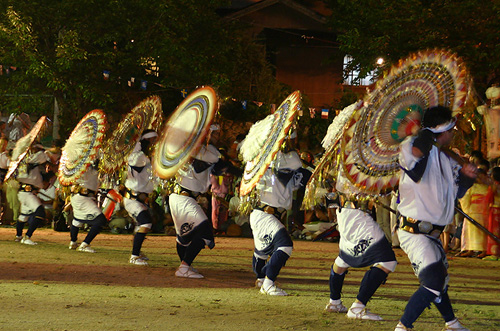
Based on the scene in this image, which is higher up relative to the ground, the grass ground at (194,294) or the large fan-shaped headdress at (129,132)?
the large fan-shaped headdress at (129,132)

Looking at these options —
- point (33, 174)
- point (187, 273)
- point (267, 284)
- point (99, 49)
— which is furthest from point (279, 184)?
point (99, 49)

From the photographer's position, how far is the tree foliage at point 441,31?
17625mm

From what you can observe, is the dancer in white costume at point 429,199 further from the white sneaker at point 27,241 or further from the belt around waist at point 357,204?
the white sneaker at point 27,241

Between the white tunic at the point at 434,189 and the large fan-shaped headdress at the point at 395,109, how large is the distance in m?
0.35

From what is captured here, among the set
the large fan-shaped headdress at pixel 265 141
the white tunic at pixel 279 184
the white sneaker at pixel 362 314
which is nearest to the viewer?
the white sneaker at pixel 362 314

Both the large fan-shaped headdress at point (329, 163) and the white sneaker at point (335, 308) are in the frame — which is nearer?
the white sneaker at point (335, 308)

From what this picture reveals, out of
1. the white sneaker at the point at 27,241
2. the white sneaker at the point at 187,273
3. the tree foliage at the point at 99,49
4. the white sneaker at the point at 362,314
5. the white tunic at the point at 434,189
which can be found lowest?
the white sneaker at the point at 27,241

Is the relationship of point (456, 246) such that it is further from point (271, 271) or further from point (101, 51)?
point (101, 51)

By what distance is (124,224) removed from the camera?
61.1 ft

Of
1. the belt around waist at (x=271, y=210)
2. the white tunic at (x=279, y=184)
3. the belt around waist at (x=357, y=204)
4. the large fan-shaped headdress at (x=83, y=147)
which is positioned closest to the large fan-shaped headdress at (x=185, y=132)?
the white tunic at (x=279, y=184)

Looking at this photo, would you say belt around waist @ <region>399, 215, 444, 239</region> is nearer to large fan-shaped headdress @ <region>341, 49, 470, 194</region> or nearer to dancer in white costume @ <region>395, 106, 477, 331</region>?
dancer in white costume @ <region>395, 106, 477, 331</region>

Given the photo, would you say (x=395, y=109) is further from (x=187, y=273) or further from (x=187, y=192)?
(x=187, y=273)

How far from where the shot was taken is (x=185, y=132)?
1048cm

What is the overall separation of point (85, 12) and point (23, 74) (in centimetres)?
255
